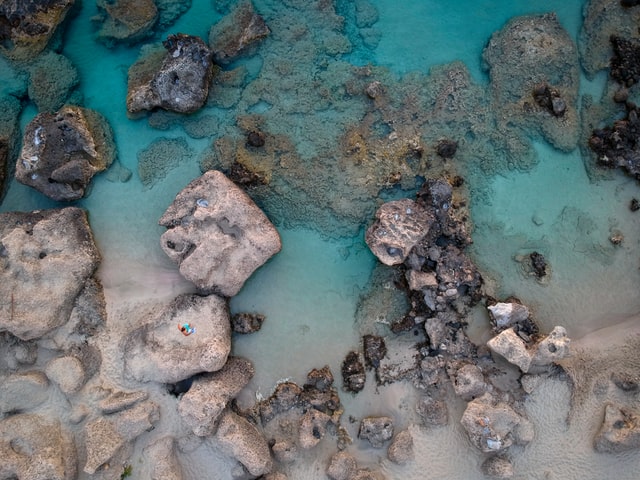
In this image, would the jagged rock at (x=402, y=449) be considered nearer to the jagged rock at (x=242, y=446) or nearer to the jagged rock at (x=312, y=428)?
the jagged rock at (x=312, y=428)

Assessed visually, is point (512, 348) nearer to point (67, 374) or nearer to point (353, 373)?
point (353, 373)

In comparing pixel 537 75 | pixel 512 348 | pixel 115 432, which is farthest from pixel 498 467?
pixel 537 75

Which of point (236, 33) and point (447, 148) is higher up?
point (236, 33)

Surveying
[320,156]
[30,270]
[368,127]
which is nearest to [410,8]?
[368,127]

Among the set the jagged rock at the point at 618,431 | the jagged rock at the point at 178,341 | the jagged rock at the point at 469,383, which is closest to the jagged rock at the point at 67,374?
the jagged rock at the point at 178,341

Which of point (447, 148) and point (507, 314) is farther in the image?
point (447, 148)

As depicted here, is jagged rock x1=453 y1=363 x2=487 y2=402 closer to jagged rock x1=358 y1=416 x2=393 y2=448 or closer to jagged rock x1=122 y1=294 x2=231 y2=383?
jagged rock x1=358 y1=416 x2=393 y2=448
